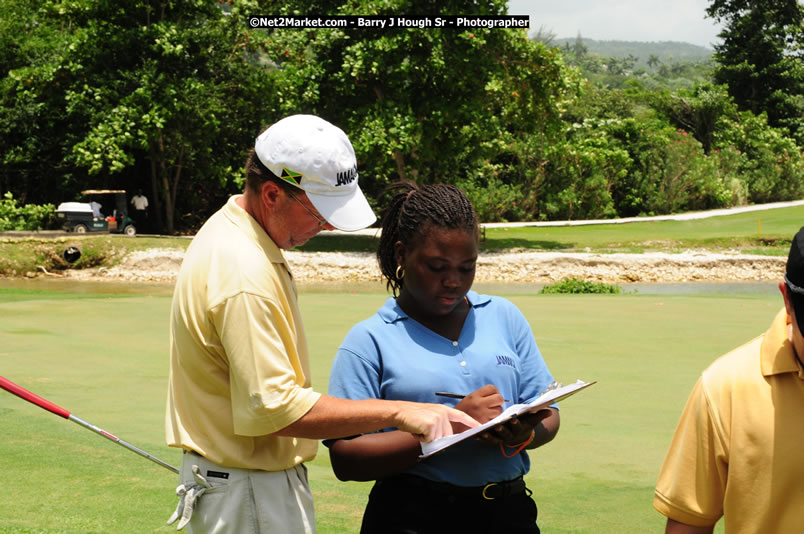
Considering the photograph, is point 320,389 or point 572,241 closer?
point 320,389

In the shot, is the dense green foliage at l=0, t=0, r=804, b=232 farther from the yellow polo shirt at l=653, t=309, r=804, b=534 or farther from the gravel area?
the yellow polo shirt at l=653, t=309, r=804, b=534

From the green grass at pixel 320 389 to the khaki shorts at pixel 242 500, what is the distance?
2.08 m

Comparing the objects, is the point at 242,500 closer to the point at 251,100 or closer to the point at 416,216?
the point at 416,216

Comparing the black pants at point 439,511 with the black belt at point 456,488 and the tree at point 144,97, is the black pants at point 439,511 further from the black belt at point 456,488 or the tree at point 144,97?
the tree at point 144,97

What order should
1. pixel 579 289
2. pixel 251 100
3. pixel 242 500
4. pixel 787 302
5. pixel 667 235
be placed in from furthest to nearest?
1. pixel 251 100
2. pixel 667 235
3. pixel 579 289
4. pixel 242 500
5. pixel 787 302

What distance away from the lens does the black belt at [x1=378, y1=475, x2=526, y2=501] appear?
290 centimetres

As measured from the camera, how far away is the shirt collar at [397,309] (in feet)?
10.1

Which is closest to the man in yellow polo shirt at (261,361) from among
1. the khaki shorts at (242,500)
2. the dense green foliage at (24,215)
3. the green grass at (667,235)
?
the khaki shorts at (242,500)

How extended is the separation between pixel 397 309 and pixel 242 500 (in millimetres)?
799

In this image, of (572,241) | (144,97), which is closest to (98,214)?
(144,97)

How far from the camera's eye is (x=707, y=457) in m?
2.07

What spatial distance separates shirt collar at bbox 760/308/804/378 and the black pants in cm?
115

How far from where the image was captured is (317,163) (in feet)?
8.96

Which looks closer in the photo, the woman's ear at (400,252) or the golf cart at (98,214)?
the woman's ear at (400,252)
